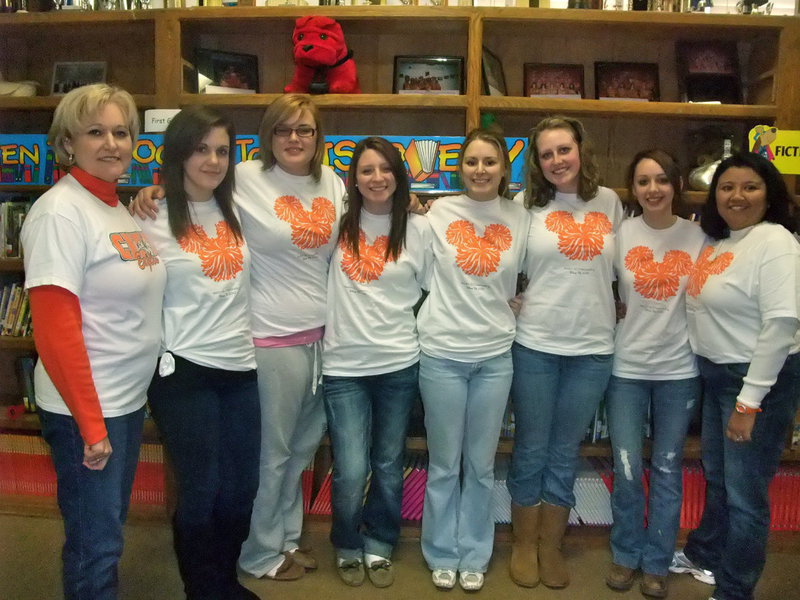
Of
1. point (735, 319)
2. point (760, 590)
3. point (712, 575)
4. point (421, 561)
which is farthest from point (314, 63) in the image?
point (760, 590)

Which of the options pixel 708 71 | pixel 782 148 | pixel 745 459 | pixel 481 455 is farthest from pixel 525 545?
pixel 708 71

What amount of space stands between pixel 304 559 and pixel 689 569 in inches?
54.3

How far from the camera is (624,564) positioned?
2.00 metres

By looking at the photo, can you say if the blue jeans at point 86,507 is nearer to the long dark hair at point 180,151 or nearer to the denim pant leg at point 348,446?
the long dark hair at point 180,151

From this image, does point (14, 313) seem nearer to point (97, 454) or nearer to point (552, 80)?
point (97, 454)

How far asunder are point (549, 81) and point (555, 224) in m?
0.90

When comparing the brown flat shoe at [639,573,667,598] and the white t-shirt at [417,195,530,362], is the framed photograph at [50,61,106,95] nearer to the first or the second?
the white t-shirt at [417,195,530,362]

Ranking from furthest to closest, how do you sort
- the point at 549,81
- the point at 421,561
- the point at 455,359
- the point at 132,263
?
1. the point at 549,81
2. the point at 421,561
3. the point at 455,359
4. the point at 132,263

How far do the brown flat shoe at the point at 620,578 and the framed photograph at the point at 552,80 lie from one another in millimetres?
1843

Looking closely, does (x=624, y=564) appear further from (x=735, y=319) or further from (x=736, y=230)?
(x=736, y=230)

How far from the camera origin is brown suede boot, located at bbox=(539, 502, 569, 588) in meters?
2.01

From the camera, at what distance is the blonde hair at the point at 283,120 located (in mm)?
1762

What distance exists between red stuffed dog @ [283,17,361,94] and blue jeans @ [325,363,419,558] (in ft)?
3.87

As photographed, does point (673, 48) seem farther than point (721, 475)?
Yes
